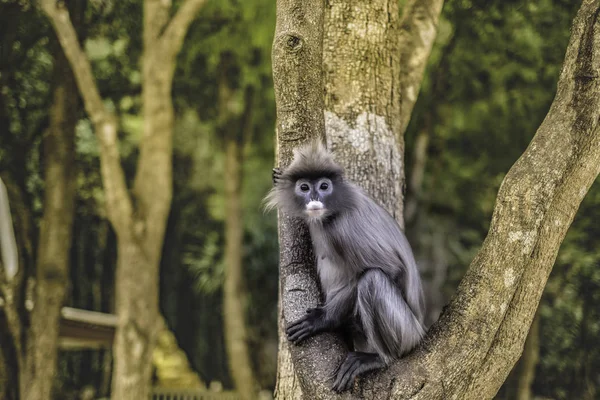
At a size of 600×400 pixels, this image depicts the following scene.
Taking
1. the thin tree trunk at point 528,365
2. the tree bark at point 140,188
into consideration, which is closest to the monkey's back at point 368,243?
the tree bark at point 140,188

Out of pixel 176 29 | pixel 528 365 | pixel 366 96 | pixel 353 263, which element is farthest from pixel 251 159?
pixel 353 263

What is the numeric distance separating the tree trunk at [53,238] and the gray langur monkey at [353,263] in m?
3.70

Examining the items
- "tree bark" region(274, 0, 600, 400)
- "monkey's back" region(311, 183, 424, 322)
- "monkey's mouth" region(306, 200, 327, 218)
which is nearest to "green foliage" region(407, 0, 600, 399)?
"tree bark" region(274, 0, 600, 400)

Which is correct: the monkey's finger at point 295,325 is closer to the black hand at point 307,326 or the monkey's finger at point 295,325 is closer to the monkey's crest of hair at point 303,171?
the black hand at point 307,326

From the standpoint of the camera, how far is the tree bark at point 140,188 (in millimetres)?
5539

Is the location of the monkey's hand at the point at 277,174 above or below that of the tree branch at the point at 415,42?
below

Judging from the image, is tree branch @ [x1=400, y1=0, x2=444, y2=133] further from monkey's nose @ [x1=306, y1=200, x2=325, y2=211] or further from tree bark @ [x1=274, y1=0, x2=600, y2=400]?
monkey's nose @ [x1=306, y1=200, x2=325, y2=211]

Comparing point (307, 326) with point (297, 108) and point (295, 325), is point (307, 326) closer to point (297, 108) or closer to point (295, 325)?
point (295, 325)

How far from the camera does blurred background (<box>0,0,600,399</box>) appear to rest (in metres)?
6.47

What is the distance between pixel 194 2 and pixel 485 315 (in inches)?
167

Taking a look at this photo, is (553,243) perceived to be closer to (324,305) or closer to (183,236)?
(324,305)

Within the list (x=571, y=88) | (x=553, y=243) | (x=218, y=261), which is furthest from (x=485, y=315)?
(x=218, y=261)

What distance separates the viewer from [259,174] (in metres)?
10.2

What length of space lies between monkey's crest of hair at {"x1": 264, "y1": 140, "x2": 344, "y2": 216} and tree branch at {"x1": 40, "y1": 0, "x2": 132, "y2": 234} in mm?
3337
